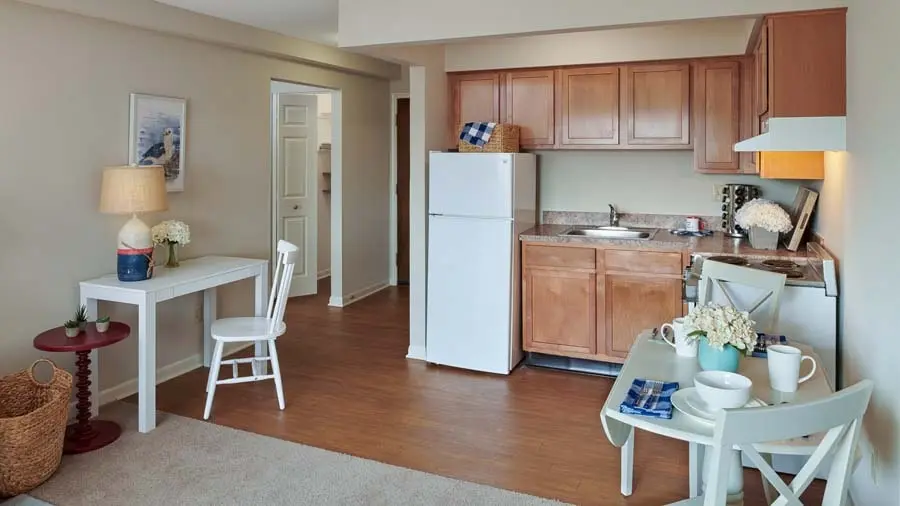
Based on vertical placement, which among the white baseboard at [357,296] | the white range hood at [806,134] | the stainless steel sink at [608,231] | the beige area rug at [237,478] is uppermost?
the white range hood at [806,134]

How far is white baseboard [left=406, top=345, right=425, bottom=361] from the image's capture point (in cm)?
468

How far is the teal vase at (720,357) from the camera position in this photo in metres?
2.07

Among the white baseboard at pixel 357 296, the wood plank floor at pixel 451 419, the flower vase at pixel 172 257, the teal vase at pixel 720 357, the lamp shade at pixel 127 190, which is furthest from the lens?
the white baseboard at pixel 357 296

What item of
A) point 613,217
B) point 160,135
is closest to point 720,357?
point 613,217

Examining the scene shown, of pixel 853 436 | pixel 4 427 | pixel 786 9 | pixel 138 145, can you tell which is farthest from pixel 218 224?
pixel 853 436

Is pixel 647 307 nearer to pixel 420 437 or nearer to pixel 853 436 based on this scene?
pixel 420 437

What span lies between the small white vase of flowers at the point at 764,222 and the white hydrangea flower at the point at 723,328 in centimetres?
193

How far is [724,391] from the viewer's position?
5.83 ft

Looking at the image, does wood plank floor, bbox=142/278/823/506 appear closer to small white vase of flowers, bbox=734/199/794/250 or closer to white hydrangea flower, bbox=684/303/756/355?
white hydrangea flower, bbox=684/303/756/355

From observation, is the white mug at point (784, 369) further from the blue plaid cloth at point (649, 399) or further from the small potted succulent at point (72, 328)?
the small potted succulent at point (72, 328)

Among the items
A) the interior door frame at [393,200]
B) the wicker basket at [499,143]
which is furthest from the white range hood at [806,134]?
the interior door frame at [393,200]

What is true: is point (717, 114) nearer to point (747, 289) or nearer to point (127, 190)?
point (747, 289)

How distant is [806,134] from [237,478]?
292cm

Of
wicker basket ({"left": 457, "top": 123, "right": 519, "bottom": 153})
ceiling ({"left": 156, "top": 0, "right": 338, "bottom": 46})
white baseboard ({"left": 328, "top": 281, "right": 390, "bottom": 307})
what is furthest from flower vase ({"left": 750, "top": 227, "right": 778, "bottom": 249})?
white baseboard ({"left": 328, "top": 281, "right": 390, "bottom": 307})
